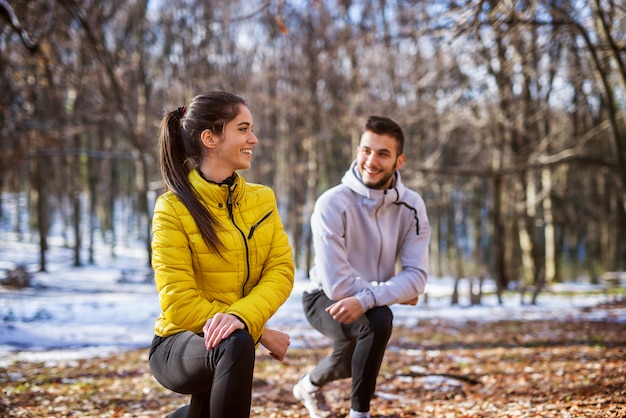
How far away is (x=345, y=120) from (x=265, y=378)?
13.0 meters

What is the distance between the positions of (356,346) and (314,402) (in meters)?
0.68

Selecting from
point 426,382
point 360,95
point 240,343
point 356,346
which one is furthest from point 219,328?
point 360,95

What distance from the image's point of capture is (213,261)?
2404 mm

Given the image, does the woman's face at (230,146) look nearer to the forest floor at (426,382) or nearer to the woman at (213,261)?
the woman at (213,261)

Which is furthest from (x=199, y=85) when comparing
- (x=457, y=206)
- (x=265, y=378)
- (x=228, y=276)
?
(x=457, y=206)

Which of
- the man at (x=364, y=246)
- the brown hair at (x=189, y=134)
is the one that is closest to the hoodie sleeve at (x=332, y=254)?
the man at (x=364, y=246)

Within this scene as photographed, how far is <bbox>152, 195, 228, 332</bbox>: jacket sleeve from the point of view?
227 cm

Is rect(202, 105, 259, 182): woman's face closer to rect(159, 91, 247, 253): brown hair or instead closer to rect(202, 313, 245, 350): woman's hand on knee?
rect(159, 91, 247, 253): brown hair

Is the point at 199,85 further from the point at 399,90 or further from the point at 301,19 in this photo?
the point at 399,90

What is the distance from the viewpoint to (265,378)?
501 centimetres

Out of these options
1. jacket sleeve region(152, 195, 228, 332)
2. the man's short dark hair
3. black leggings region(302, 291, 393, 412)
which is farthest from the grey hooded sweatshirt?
jacket sleeve region(152, 195, 228, 332)

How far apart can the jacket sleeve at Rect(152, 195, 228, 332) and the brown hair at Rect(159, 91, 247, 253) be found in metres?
0.12

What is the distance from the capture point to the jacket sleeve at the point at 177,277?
2.27 m

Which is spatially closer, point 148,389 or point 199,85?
point 148,389
